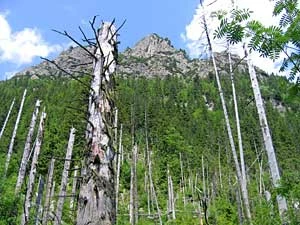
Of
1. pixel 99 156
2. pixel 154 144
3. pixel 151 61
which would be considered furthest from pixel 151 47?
pixel 99 156

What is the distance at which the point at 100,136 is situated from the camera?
366 cm

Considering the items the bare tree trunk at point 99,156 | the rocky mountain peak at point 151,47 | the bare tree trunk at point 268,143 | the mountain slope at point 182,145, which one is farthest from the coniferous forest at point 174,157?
the rocky mountain peak at point 151,47

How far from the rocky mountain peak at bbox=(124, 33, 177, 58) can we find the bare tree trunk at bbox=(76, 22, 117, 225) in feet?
380

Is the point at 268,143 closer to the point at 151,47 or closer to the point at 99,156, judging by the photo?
the point at 99,156

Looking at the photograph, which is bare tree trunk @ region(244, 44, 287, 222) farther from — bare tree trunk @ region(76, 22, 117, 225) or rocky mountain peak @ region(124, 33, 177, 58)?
rocky mountain peak @ region(124, 33, 177, 58)

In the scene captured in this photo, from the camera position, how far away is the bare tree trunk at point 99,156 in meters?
3.23

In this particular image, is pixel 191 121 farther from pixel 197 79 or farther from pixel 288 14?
pixel 288 14

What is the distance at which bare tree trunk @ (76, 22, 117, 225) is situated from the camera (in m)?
3.23

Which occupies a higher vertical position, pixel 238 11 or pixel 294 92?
pixel 238 11

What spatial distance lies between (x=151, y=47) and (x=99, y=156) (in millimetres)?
122755

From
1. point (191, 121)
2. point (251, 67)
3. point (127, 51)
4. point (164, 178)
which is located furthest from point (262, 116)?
point (127, 51)

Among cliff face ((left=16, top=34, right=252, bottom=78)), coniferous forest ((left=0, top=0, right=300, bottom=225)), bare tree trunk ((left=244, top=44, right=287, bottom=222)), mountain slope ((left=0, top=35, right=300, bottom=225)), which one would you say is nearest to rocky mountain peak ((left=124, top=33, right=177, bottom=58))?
cliff face ((left=16, top=34, right=252, bottom=78))

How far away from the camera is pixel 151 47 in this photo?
124 m

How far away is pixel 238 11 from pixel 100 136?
197cm
